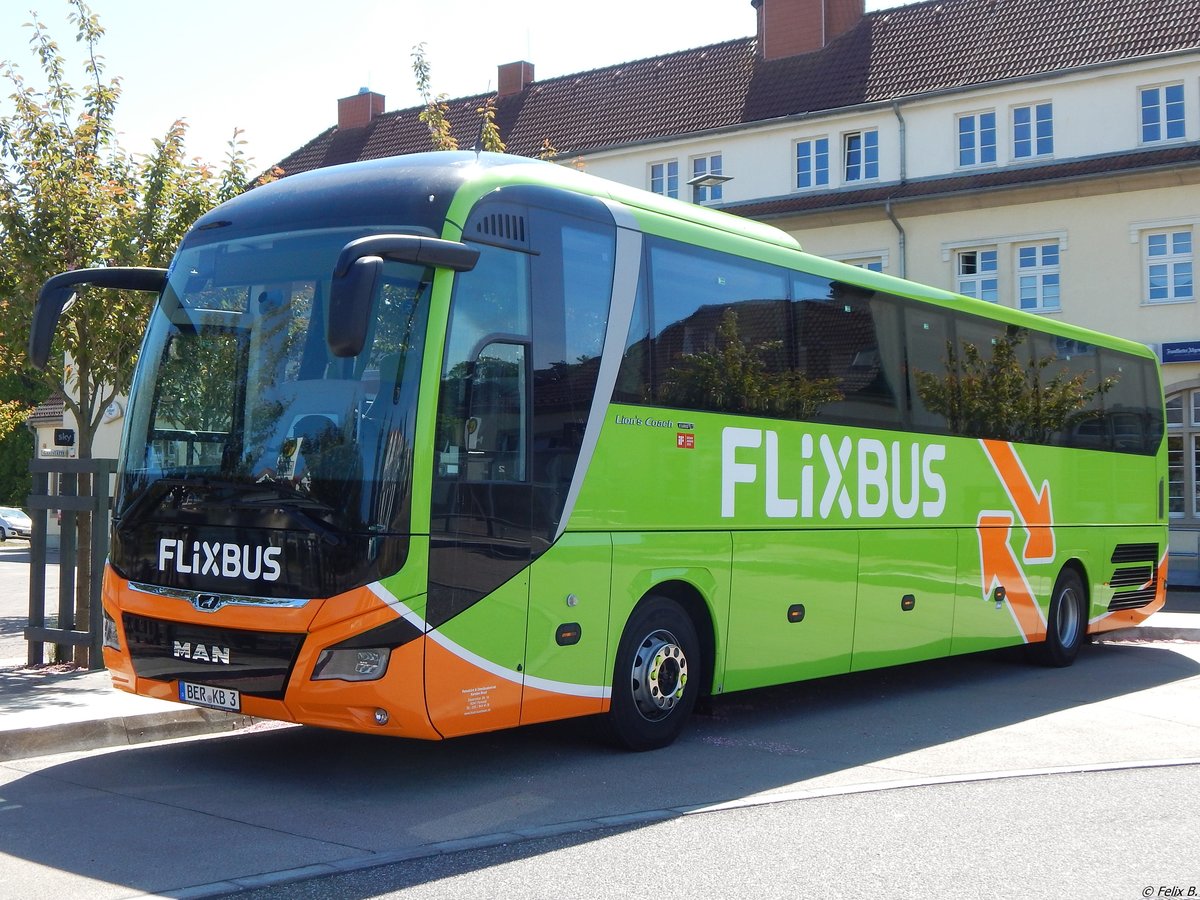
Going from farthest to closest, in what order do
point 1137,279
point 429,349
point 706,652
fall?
point 1137,279 < point 706,652 < point 429,349

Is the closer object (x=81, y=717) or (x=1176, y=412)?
(x=81, y=717)

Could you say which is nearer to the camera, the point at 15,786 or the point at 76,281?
the point at 15,786

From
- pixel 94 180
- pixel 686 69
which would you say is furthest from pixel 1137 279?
pixel 94 180

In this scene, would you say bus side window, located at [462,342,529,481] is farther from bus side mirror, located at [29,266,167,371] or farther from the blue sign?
the blue sign

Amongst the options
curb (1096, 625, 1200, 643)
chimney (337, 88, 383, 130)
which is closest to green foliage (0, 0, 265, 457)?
curb (1096, 625, 1200, 643)

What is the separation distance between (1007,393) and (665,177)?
24.9 meters

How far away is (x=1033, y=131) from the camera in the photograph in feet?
107

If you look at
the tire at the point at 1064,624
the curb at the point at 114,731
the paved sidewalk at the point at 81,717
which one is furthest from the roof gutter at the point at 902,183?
the curb at the point at 114,731

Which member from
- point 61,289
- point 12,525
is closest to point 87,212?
point 61,289

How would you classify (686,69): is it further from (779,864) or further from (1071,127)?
(779,864)

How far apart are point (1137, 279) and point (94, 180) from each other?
24.1 metres

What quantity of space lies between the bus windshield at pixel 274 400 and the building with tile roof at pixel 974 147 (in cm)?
2499

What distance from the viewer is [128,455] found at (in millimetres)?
8352

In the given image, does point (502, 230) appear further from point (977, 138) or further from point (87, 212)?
point (977, 138)
